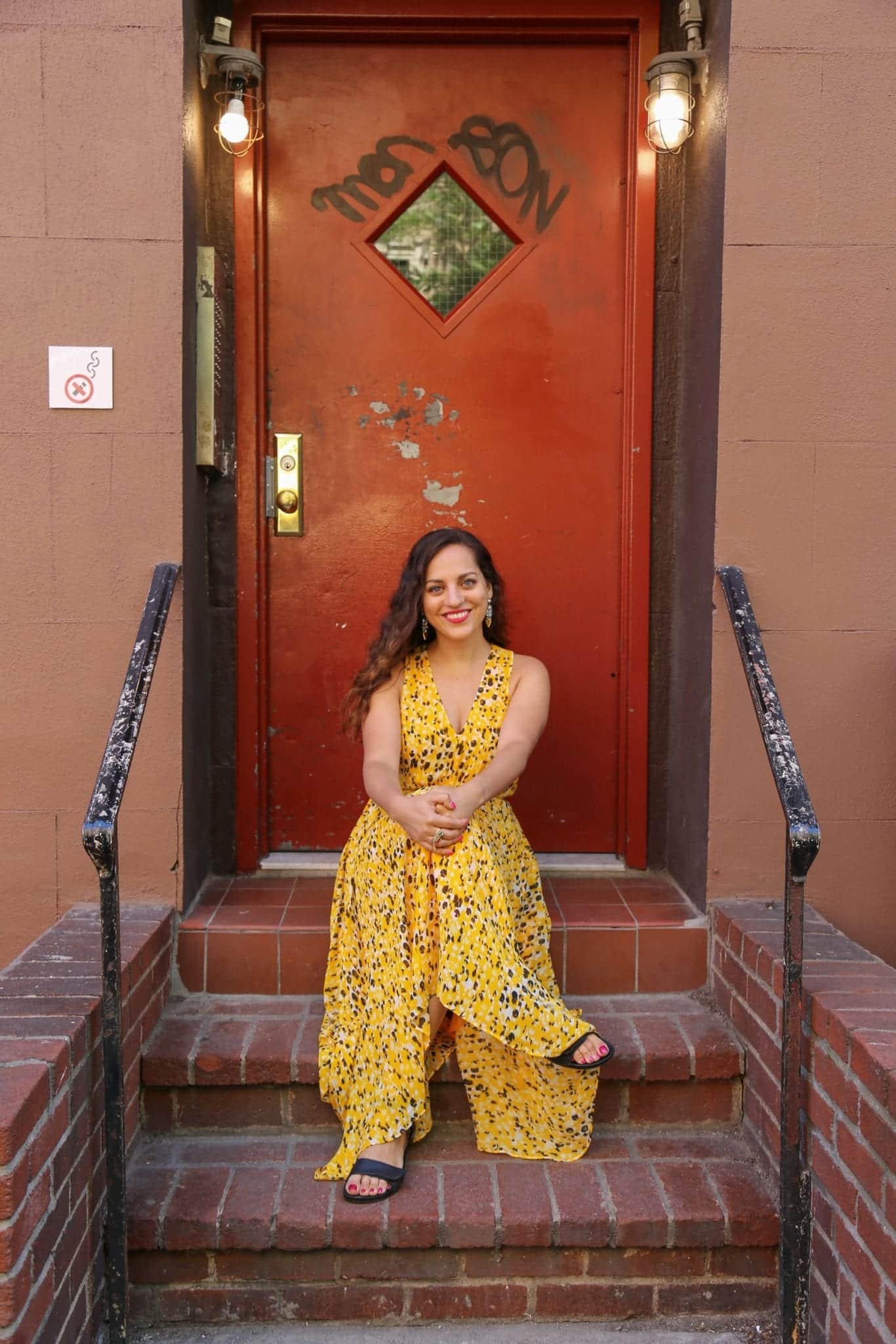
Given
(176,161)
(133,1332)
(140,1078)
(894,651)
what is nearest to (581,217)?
(176,161)

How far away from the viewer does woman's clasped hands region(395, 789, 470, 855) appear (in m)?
2.37

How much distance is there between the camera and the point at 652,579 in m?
3.28

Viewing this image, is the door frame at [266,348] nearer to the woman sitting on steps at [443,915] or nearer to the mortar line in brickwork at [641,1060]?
the woman sitting on steps at [443,915]

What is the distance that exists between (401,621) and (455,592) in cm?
17

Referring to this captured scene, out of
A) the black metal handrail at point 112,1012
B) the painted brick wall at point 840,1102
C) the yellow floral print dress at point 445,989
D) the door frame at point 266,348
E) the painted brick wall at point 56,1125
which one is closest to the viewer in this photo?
the painted brick wall at point 56,1125

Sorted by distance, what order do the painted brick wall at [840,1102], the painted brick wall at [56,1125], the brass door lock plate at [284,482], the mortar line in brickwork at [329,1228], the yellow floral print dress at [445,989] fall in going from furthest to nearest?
the brass door lock plate at [284,482] → the yellow floral print dress at [445,989] → the mortar line in brickwork at [329,1228] → the painted brick wall at [840,1102] → the painted brick wall at [56,1125]

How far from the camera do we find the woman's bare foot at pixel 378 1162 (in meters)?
2.26

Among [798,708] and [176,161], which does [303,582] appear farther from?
[798,708]

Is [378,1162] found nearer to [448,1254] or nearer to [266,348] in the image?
[448,1254]

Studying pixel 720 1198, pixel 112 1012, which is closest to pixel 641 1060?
pixel 720 1198

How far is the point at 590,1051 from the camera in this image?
2.37m

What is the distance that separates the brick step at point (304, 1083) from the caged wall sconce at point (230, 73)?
251 cm

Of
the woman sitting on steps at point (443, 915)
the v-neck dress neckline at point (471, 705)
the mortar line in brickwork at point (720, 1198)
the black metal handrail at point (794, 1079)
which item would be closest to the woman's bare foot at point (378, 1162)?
the woman sitting on steps at point (443, 915)

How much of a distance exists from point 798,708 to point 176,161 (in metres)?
2.23
